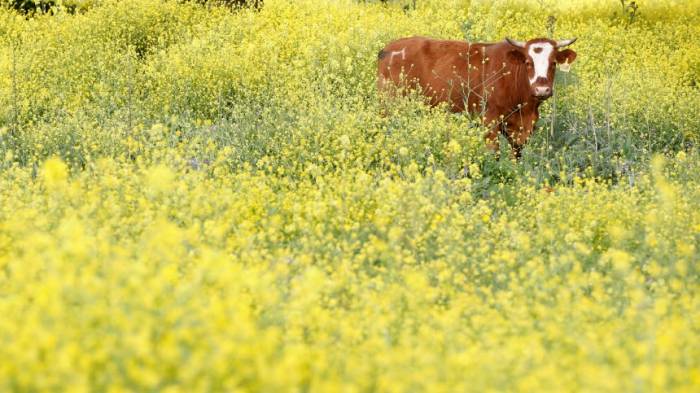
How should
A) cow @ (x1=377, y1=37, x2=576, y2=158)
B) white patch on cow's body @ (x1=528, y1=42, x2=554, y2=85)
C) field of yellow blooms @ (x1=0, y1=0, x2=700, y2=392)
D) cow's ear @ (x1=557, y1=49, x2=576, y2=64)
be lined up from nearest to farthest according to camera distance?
field of yellow blooms @ (x1=0, y1=0, x2=700, y2=392) < white patch on cow's body @ (x1=528, y1=42, x2=554, y2=85) < cow @ (x1=377, y1=37, x2=576, y2=158) < cow's ear @ (x1=557, y1=49, x2=576, y2=64)

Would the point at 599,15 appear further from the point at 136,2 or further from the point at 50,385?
the point at 50,385

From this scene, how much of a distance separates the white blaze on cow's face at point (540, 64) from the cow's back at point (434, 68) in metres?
0.70

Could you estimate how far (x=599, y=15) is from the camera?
51.3ft

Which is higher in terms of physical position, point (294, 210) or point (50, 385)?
point (50, 385)

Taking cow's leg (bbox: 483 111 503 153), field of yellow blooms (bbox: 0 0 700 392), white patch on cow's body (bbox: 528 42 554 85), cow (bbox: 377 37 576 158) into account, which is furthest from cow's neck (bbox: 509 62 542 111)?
field of yellow blooms (bbox: 0 0 700 392)

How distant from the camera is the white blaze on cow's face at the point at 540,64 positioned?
8.23m

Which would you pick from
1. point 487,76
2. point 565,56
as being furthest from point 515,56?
point 565,56

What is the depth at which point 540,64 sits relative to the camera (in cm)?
837

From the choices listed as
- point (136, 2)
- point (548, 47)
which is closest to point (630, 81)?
point (548, 47)

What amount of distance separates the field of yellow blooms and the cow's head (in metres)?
0.67

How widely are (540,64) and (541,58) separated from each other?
0.07 meters

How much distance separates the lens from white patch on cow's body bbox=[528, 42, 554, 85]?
27.3 feet

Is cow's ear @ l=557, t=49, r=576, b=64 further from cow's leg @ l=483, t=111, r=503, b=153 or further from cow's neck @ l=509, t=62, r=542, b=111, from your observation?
cow's leg @ l=483, t=111, r=503, b=153

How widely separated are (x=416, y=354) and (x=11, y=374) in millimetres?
1455
